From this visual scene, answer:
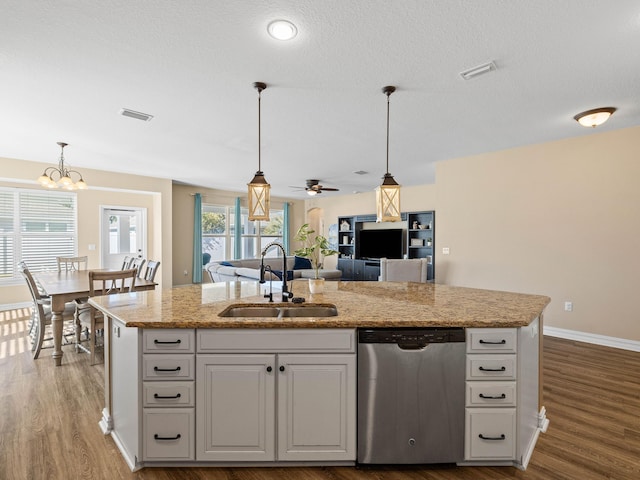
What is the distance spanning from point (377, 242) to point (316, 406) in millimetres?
7254

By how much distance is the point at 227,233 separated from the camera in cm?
901

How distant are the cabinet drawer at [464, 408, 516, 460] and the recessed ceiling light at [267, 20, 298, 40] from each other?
2.54 meters

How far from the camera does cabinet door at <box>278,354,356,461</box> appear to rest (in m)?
1.83

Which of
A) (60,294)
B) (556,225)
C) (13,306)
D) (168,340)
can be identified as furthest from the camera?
(13,306)

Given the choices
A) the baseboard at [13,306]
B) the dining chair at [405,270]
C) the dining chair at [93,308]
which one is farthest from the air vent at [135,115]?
the baseboard at [13,306]

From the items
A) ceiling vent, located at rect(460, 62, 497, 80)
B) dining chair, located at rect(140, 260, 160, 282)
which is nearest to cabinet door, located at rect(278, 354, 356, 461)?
ceiling vent, located at rect(460, 62, 497, 80)

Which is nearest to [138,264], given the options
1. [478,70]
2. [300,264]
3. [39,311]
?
[39,311]

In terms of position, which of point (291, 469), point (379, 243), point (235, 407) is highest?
point (379, 243)

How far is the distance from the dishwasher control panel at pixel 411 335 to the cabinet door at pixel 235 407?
22.4 inches

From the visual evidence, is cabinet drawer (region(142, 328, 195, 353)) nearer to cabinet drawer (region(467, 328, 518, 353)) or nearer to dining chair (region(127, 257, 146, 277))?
cabinet drawer (region(467, 328, 518, 353))

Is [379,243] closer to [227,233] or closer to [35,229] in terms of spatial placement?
[227,233]

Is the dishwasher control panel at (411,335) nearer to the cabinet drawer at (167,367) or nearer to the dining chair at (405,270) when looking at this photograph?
the cabinet drawer at (167,367)

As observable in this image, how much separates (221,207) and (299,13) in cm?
746

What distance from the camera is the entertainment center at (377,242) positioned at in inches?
316
